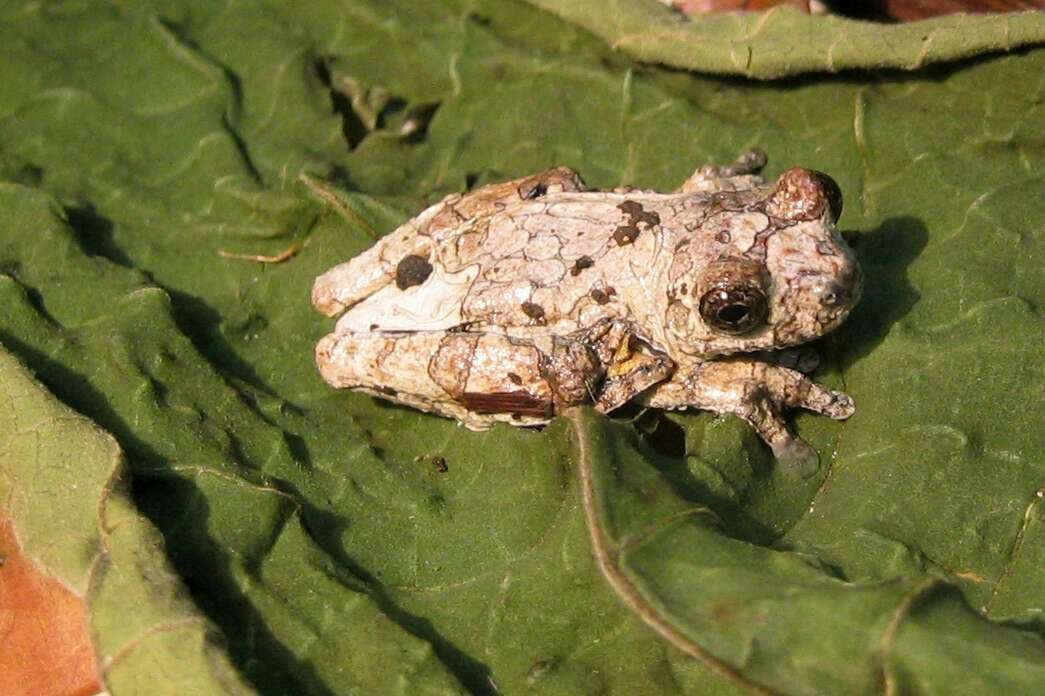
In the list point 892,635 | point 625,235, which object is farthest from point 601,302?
point 892,635

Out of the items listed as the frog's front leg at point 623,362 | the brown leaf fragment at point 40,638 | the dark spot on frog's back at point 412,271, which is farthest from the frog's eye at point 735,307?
the brown leaf fragment at point 40,638

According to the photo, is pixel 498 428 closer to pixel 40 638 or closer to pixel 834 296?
pixel 834 296

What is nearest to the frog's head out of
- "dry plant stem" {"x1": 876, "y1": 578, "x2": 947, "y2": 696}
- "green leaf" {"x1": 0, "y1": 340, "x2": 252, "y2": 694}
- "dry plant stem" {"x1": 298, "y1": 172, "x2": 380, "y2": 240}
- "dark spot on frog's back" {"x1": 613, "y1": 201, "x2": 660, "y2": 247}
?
"dark spot on frog's back" {"x1": 613, "y1": 201, "x2": 660, "y2": 247}

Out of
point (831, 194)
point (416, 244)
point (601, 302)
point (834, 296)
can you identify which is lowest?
point (601, 302)

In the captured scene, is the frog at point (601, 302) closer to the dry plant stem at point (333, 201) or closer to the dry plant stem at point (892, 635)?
the dry plant stem at point (333, 201)

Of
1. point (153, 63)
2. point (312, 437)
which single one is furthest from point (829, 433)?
point (153, 63)

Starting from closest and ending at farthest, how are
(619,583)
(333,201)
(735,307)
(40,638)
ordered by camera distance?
(619,583) → (40,638) → (735,307) → (333,201)

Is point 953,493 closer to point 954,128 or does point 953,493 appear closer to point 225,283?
point 954,128
